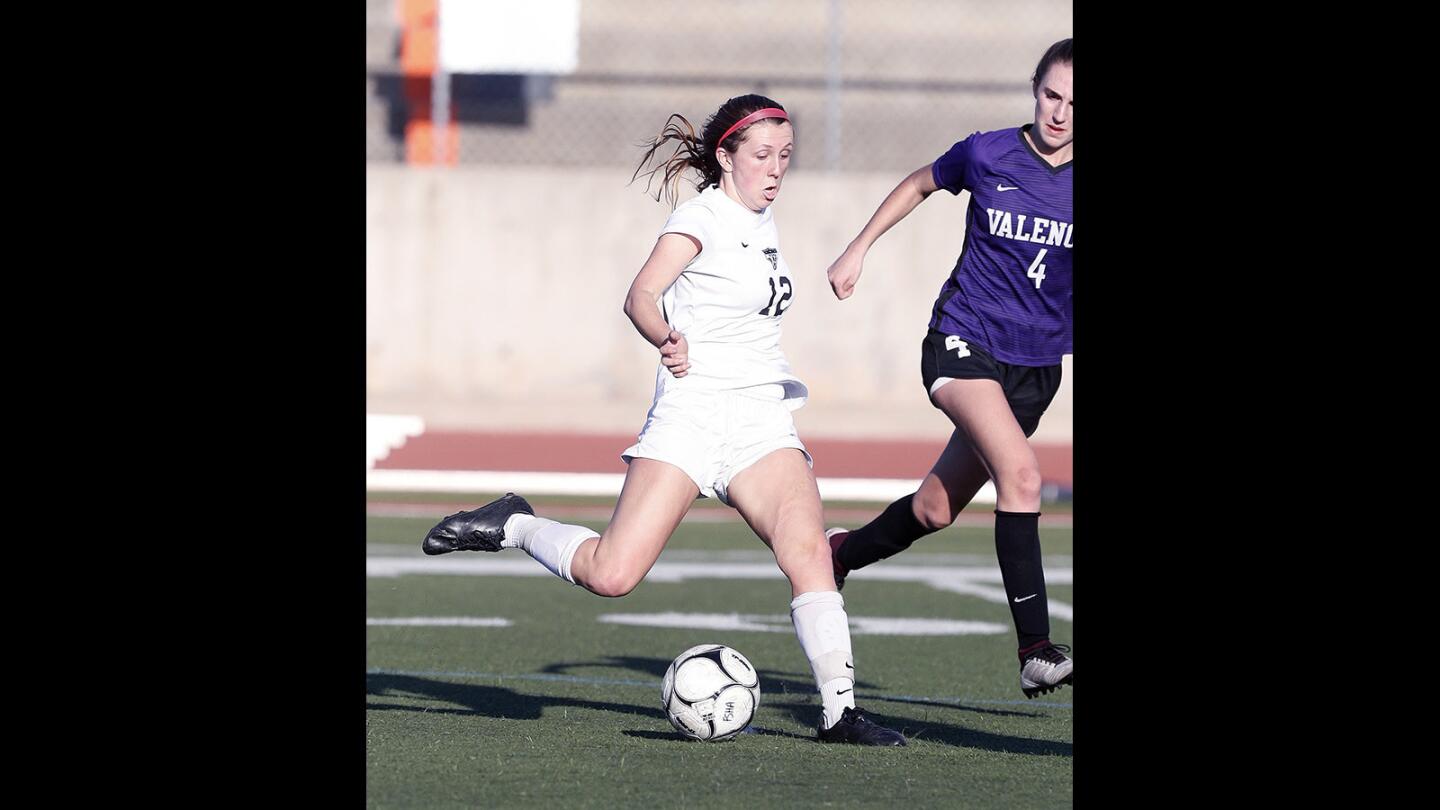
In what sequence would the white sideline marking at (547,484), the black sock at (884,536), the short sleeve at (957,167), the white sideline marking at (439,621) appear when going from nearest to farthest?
1. the short sleeve at (957,167)
2. the black sock at (884,536)
3. the white sideline marking at (439,621)
4. the white sideline marking at (547,484)

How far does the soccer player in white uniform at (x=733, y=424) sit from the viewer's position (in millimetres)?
5324

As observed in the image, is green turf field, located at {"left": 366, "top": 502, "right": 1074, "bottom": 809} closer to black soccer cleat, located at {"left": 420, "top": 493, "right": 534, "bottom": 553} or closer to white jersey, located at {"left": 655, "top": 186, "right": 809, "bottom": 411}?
black soccer cleat, located at {"left": 420, "top": 493, "right": 534, "bottom": 553}

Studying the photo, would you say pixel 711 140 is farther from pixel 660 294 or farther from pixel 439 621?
pixel 439 621

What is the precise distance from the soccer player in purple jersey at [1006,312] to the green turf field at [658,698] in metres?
0.68

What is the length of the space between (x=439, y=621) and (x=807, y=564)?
3.30 m

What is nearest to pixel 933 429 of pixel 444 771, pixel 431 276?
pixel 431 276

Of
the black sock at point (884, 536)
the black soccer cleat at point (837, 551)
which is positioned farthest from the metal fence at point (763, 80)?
the black sock at point (884, 536)

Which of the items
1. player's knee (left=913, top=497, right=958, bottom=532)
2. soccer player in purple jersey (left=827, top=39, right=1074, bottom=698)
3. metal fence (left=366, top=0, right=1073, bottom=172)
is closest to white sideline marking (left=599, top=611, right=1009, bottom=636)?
player's knee (left=913, top=497, right=958, bottom=532)

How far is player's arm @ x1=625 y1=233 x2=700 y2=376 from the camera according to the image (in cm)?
512

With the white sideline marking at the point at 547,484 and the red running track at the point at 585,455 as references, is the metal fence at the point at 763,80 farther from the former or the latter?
the white sideline marking at the point at 547,484

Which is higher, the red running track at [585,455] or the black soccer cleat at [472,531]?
the black soccer cleat at [472,531]

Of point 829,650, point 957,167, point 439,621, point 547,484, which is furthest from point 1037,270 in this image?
point 547,484
